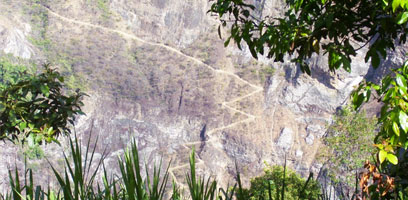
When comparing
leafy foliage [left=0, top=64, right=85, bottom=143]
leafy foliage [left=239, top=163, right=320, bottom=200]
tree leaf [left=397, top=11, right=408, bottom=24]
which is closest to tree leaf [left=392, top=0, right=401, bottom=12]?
tree leaf [left=397, top=11, right=408, bottom=24]

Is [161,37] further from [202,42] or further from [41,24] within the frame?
[41,24]

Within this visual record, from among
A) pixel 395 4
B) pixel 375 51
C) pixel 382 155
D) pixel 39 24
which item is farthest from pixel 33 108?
pixel 39 24

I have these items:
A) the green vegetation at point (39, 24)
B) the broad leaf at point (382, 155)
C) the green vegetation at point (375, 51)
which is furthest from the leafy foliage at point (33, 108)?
the green vegetation at point (39, 24)

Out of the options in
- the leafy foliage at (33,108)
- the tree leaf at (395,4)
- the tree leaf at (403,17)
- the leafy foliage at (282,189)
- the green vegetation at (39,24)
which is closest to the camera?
the leafy foliage at (282,189)

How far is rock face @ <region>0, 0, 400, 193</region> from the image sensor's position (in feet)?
128

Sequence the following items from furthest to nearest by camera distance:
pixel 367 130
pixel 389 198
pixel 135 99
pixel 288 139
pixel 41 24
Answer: pixel 41 24 → pixel 135 99 → pixel 288 139 → pixel 367 130 → pixel 389 198

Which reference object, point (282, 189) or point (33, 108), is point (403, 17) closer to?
point (282, 189)

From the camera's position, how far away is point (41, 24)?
1777 inches

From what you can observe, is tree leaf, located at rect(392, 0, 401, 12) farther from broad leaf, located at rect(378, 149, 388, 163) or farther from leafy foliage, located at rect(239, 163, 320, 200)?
leafy foliage, located at rect(239, 163, 320, 200)

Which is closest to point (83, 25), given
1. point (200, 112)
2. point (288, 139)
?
point (200, 112)

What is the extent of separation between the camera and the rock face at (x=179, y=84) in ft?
128

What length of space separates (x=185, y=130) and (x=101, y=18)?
14938 millimetres

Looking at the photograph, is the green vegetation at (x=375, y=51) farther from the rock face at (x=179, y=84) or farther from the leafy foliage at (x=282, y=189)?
the rock face at (x=179, y=84)

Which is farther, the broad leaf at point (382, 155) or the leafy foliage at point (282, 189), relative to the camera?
the broad leaf at point (382, 155)
